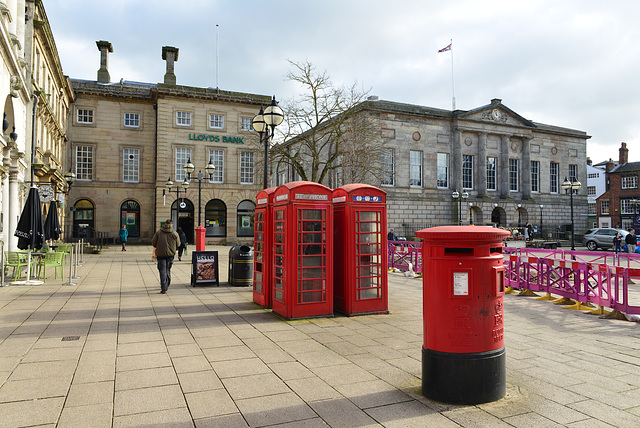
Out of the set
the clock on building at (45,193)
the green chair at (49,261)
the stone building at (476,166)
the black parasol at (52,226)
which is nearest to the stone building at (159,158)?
the stone building at (476,166)

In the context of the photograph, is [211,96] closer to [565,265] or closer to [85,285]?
[85,285]

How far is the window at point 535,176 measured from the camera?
49.7 m

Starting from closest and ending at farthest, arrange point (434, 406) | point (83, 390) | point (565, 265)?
point (434, 406), point (83, 390), point (565, 265)

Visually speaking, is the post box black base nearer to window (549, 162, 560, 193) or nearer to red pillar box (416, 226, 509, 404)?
red pillar box (416, 226, 509, 404)

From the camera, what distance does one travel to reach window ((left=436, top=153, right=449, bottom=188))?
4416 centimetres

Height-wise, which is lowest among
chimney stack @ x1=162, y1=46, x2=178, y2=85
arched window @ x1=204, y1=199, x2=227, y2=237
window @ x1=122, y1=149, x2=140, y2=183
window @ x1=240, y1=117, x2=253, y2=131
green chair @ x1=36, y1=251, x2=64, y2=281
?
green chair @ x1=36, y1=251, x2=64, y2=281

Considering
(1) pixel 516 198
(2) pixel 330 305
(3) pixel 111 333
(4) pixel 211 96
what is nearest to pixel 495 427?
(2) pixel 330 305

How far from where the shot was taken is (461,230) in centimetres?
425

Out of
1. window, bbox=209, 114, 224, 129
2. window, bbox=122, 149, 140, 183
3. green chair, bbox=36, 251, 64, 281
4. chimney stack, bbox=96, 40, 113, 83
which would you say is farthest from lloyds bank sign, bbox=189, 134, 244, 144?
green chair, bbox=36, 251, 64, 281

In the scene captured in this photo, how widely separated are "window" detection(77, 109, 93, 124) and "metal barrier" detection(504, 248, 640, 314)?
1400 inches

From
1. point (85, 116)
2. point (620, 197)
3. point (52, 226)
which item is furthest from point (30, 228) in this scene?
point (620, 197)

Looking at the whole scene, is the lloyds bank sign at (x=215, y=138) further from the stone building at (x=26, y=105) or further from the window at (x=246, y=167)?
the stone building at (x=26, y=105)

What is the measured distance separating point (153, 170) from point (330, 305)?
1322 inches

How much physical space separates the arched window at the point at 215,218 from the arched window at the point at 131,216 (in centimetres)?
569
